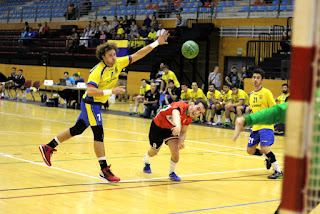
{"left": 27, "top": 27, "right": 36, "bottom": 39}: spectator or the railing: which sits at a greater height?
the railing

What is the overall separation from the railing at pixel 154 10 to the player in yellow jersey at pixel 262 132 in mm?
14084

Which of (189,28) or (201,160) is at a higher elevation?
(189,28)

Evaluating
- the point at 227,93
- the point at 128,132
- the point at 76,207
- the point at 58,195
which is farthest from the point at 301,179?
the point at 227,93

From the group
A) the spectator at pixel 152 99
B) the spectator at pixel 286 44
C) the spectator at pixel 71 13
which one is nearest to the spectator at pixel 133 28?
the spectator at pixel 71 13

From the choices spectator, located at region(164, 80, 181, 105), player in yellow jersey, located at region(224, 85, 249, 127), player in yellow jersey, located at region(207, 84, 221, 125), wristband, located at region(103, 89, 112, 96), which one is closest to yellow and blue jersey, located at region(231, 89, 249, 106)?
player in yellow jersey, located at region(224, 85, 249, 127)

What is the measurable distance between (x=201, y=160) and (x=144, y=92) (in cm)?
954

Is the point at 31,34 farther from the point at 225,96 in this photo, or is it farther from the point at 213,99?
the point at 225,96

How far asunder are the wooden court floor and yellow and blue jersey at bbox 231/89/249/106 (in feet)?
9.08

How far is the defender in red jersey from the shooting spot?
Answer: 25.1 ft

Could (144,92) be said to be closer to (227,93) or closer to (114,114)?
(114,114)

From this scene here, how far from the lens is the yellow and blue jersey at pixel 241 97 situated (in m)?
16.6

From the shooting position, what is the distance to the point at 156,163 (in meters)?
9.72

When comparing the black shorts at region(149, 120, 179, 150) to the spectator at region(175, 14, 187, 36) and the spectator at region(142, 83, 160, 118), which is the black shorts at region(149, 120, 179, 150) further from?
the spectator at region(175, 14, 187, 36)

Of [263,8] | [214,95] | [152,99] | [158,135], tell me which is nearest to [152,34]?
[263,8]
